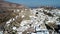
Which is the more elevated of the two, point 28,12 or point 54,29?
point 28,12

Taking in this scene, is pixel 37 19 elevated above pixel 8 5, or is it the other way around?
pixel 8 5

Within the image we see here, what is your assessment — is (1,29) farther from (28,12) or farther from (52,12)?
(52,12)

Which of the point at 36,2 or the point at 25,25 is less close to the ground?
the point at 36,2

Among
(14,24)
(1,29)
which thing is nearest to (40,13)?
(14,24)

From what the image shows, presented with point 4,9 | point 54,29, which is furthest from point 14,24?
point 54,29

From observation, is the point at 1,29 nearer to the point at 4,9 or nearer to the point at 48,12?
the point at 4,9

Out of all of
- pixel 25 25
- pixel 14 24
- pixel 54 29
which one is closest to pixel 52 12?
pixel 54 29

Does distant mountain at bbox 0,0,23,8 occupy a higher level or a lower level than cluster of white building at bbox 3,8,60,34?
higher

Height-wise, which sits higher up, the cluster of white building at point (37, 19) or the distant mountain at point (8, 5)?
the distant mountain at point (8, 5)

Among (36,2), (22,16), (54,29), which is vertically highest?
(36,2)
